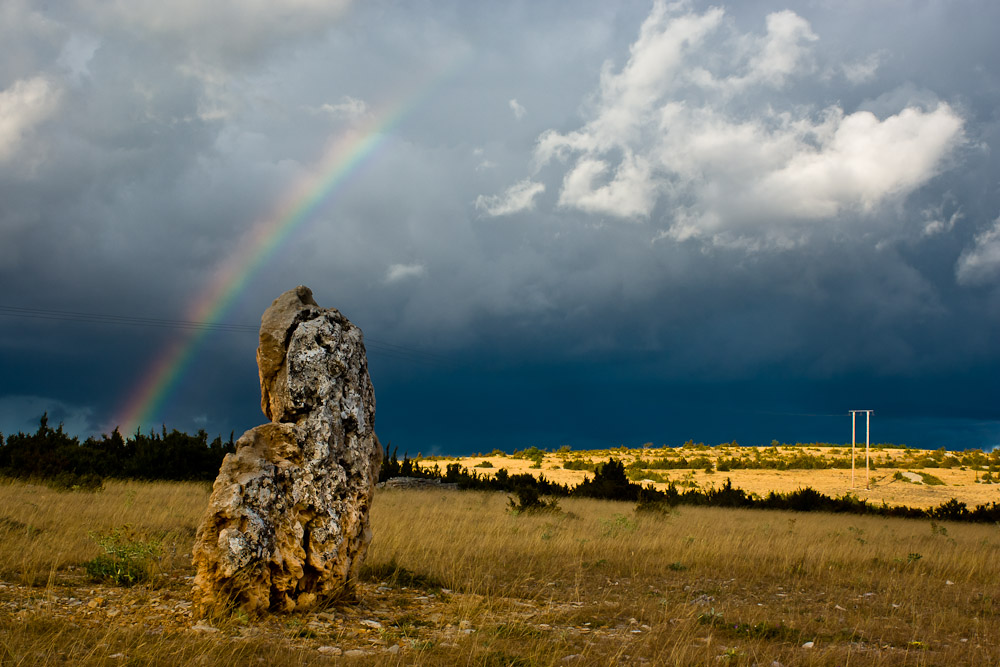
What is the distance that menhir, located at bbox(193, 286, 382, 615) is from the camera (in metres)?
6.80

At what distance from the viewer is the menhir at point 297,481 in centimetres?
680

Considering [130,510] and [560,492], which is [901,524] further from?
[130,510]

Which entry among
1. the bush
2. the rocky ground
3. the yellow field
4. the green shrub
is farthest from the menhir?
the yellow field

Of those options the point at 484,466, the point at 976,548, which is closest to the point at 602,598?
the point at 976,548

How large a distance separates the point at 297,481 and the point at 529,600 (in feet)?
10.8

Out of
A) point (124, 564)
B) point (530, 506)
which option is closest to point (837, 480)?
point (530, 506)

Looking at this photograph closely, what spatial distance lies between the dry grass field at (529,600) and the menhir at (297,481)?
1.24 feet

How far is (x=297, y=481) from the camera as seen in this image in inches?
289

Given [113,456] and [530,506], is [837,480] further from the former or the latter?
[113,456]

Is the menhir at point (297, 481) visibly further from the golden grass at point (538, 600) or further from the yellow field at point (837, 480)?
the yellow field at point (837, 480)

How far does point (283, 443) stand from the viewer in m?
7.52

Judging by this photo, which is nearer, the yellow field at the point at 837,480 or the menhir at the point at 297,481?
the menhir at the point at 297,481

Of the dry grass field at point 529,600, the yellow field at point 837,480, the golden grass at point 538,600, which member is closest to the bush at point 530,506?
the dry grass field at point 529,600

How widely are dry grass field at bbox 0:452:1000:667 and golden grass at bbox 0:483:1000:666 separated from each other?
1.4 inches
